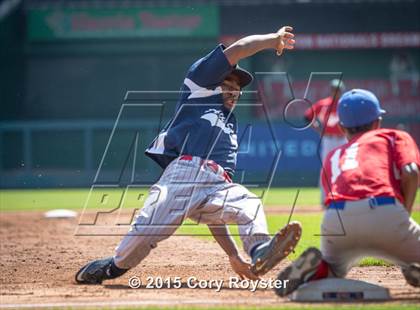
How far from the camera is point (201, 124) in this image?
260 inches

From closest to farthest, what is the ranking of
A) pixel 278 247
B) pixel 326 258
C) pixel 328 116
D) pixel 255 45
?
1. pixel 326 258
2. pixel 278 247
3. pixel 255 45
4. pixel 328 116

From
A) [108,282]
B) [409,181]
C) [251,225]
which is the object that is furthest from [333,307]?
[108,282]

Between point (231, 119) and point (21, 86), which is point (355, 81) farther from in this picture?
point (231, 119)

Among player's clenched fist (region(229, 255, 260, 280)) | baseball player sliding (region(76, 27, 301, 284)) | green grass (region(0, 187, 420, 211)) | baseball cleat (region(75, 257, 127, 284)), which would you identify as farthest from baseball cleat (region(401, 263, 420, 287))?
green grass (region(0, 187, 420, 211))

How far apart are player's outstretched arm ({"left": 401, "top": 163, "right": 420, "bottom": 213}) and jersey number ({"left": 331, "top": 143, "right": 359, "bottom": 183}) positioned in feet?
1.03

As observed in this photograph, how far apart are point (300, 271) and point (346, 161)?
0.78m

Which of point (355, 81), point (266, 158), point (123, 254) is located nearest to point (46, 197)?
point (266, 158)

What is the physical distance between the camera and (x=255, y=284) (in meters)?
6.81

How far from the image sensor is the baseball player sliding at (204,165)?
254 inches

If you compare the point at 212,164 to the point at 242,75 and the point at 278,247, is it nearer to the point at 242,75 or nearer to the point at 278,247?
the point at 242,75

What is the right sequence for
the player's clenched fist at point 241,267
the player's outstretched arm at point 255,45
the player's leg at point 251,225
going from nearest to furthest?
the player's leg at point 251,225, the player's outstretched arm at point 255,45, the player's clenched fist at point 241,267

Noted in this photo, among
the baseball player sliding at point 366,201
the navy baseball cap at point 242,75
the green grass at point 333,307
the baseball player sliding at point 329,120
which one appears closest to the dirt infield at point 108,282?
the green grass at point 333,307

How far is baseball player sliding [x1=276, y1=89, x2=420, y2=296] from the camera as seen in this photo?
5.68 metres

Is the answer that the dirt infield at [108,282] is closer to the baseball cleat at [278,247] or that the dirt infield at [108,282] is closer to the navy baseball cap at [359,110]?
the baseball cleat at [278,247]
